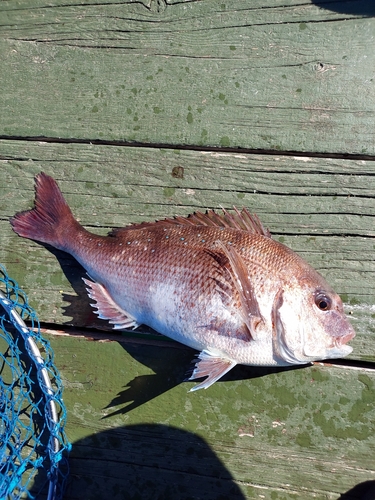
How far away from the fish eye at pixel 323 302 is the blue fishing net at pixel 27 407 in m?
1.32

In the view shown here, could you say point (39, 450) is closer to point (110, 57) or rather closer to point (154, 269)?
point (154, 269)

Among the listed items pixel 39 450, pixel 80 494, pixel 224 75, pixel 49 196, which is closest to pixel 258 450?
pixel 80 494

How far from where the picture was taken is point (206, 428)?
1.87m

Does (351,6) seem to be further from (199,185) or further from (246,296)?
(246,296)

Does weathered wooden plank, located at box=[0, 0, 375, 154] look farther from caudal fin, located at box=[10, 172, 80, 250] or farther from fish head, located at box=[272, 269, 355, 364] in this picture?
fish head, located at box=[272, 269, 355, 364]

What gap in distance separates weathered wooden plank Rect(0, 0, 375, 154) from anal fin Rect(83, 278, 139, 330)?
0.80 meters

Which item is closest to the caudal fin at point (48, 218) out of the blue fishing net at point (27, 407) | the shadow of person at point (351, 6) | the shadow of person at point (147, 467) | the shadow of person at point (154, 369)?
the blue fishing net at point (27, 407)

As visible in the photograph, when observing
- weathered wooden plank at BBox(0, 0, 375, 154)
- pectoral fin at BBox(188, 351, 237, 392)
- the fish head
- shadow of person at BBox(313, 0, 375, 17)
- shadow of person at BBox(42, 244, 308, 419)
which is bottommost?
shadow of person at BBox(42, 244, 308, 419)

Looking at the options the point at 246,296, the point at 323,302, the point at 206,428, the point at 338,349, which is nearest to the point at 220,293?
the point at 246,296

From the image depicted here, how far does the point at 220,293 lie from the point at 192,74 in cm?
116

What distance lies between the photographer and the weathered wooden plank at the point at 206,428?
70.6 inches

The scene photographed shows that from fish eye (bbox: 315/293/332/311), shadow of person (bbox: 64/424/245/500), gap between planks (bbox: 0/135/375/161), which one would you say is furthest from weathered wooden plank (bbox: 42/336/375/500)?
gap between planks (bbox: 0/135/375/161)

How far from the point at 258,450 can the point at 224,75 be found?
186 cm

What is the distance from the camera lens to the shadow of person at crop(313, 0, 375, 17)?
1841 millimetres
